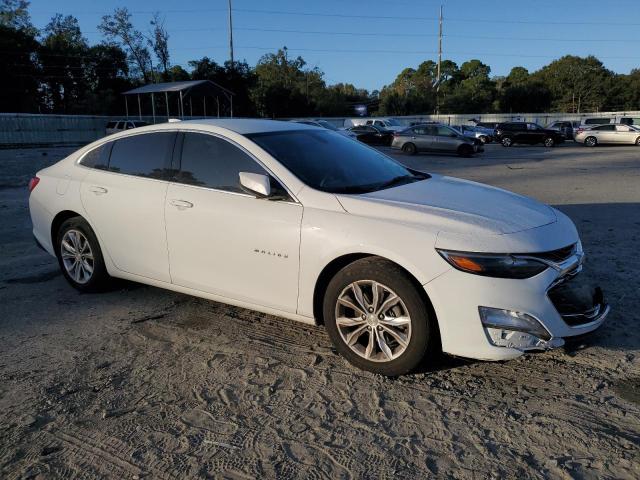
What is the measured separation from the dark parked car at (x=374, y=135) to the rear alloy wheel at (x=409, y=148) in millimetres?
→ 6069

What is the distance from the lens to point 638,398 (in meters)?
3.04

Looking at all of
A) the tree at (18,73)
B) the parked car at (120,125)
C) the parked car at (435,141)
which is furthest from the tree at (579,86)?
the tree at (18,73)

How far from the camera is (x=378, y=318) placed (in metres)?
3.27

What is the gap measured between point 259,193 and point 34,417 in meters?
1.91

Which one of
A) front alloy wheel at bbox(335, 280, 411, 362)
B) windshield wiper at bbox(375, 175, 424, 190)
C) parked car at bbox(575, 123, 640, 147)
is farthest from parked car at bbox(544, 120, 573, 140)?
front alloy wheel at bbox(335, 280, 411, 362)

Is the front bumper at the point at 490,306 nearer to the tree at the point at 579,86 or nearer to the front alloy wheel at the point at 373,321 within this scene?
the front alloy wheel at the point at 373,321

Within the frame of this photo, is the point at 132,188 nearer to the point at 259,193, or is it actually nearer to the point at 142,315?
the point at 142,315

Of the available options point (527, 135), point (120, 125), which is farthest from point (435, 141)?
point (120, 125)

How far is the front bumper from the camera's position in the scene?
2.98 m

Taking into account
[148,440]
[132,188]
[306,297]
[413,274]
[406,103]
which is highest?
[406,103]

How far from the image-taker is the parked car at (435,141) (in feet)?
80.0

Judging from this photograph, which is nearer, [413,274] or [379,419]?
[379,419]

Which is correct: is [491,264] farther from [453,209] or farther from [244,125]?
[244,125]

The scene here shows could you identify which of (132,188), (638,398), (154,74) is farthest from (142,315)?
(154,74)
